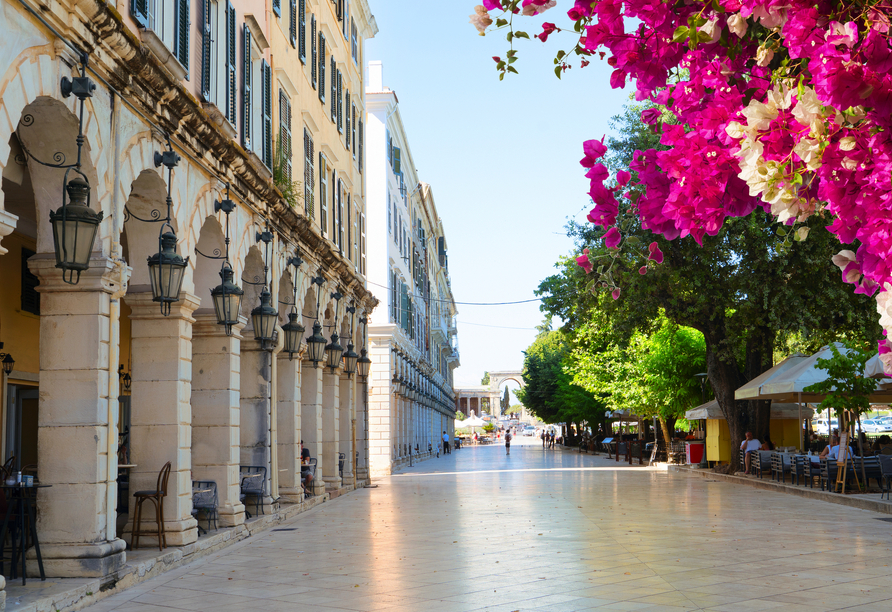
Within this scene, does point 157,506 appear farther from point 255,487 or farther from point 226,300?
point 255,487

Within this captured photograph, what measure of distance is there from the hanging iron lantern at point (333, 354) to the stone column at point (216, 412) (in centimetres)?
816

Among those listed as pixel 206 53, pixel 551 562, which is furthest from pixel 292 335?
pixel 551 562

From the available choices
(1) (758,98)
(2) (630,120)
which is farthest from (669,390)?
(1) (758,98)

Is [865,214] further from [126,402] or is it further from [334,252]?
[334,252]

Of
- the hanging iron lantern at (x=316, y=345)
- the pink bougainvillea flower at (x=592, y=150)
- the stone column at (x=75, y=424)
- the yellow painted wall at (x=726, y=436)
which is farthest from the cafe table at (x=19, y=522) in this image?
the yellow painted wall at (x=726, y=436)

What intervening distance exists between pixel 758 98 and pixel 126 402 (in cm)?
1832

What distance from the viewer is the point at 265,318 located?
1543 cm

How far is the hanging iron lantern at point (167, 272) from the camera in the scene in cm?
1031

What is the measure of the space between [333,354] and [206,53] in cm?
1049

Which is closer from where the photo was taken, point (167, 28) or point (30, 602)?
point (30, 602)

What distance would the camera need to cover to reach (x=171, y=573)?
410 inches

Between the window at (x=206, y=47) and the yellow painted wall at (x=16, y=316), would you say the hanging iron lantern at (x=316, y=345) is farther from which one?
the window at (x=206, y=47)

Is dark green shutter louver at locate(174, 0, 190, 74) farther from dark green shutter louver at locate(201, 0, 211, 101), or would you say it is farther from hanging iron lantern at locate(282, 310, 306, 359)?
hanging iron lantern at locate(282, 310, 306, 359)

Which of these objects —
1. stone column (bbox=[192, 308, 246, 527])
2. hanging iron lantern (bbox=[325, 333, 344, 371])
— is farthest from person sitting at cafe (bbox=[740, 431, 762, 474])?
stone column (bbox=[192, 308, 246, 527])
